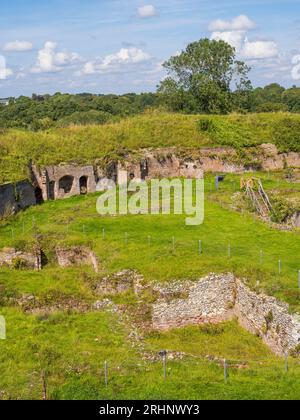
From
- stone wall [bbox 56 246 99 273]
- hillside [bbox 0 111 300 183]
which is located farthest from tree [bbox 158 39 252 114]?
stone wall [bbox 56 246 99 273]

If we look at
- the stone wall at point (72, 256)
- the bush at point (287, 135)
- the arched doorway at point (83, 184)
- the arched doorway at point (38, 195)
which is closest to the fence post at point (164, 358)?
the stone wall at point (72, 256)

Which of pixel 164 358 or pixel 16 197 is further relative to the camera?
pixel 16 197

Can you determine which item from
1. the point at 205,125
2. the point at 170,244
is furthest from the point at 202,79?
the point at 170,244

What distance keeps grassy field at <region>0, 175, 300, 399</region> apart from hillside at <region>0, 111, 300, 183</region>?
381 inches

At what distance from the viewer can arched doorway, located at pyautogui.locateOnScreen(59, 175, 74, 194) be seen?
3925 centimetres

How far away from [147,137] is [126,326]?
27.1 m

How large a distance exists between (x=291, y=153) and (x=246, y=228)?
822 inches

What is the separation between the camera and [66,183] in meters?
39.5

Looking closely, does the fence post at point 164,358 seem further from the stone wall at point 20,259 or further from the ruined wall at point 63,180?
the ruined wall at point 63,180

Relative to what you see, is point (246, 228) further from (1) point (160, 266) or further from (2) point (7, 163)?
(2) point (7, 163)

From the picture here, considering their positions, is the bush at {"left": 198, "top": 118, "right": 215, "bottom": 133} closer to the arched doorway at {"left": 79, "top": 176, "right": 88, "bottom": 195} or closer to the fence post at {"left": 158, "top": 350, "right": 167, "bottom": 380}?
the arched doorway at {"left": 79, "top": 176, "right": 88, "bottom": 195}

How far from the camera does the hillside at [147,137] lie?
3944 centimetres

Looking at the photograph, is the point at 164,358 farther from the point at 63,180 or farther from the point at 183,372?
the point at 63,180
